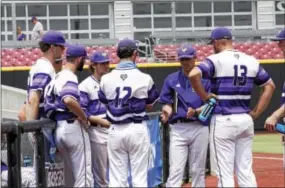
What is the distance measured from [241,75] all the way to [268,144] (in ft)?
38.7

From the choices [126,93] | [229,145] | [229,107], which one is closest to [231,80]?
[229,107]

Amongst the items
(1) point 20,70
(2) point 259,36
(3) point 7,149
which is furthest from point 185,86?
(2) point 259,36

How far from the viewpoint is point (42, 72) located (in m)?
8.00

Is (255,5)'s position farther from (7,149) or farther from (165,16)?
(7,149)

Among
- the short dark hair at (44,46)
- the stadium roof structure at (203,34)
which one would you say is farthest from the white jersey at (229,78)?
the stadium roof structure at (203,34)

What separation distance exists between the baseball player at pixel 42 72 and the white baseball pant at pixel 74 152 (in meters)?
0.23

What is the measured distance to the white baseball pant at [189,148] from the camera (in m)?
8.76

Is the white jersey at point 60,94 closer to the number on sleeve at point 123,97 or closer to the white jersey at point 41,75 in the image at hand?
the white jersey at point 41,75

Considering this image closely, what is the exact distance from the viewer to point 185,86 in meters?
8.89

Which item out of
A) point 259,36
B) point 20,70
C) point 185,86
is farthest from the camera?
point 259,36

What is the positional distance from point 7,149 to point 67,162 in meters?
0.72

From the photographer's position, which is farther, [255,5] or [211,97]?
[255,5]

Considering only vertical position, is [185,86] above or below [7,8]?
below

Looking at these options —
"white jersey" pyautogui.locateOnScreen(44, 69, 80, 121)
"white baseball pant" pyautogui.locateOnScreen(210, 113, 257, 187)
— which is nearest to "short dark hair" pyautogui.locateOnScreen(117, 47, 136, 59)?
"white jersey" pyautogui.locateOnScreen(44, 69, 80, 121)
